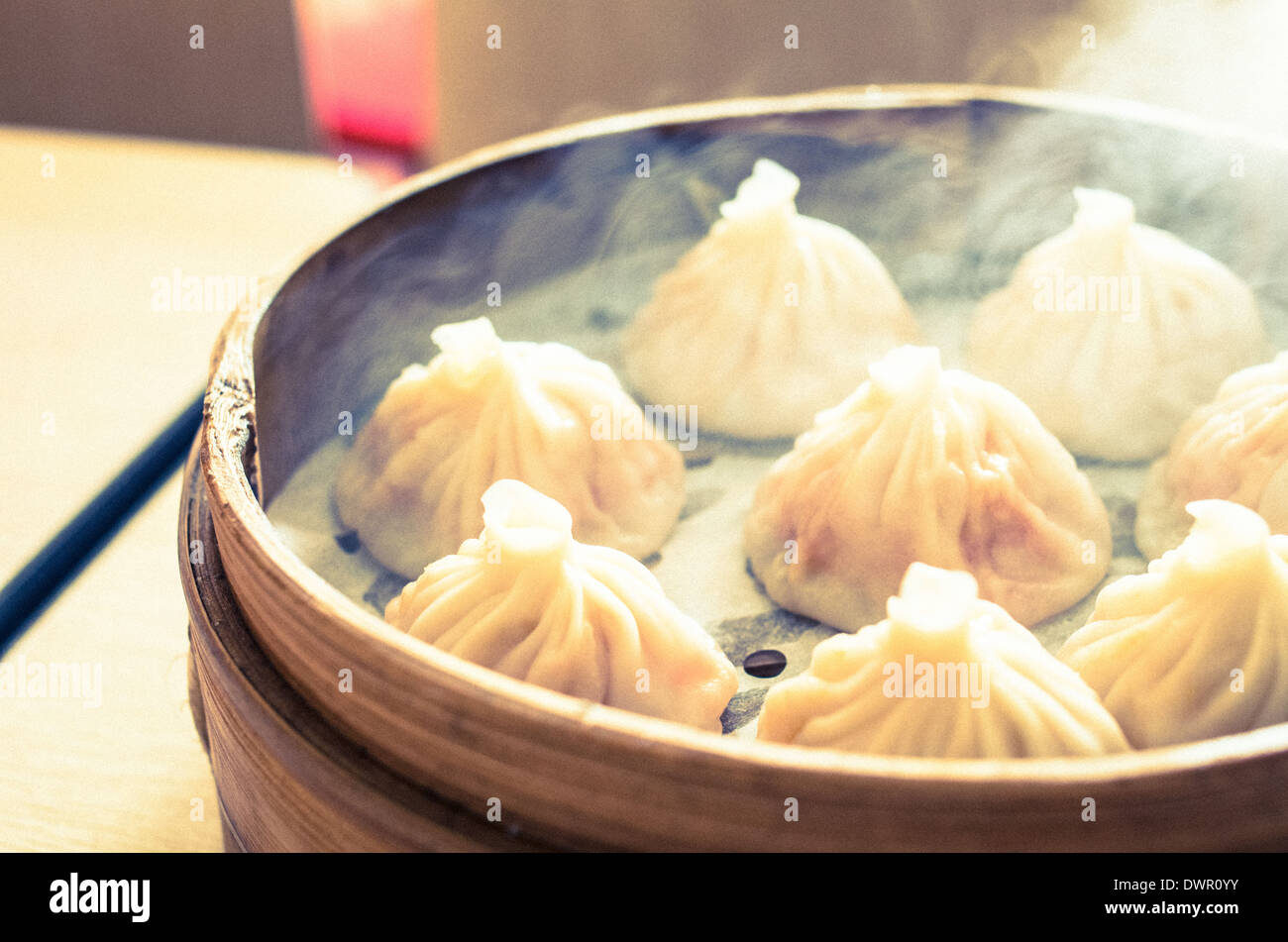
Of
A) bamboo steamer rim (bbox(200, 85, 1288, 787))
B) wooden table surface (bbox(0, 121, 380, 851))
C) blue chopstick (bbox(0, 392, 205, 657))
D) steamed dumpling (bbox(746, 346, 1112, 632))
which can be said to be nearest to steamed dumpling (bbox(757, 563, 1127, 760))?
bamboo steamer rim (bbox(200, 85, 1288, 787))

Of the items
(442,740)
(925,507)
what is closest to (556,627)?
(442,740)

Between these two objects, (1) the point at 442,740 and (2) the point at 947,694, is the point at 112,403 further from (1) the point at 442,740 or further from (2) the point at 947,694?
(2) the point at 947,694

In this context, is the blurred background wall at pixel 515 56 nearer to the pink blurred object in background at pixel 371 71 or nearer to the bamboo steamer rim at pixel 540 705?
the pink blurred object in background at pixel 371 71

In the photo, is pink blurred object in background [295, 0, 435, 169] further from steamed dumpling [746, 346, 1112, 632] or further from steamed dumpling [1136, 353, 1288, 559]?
steamed dumpling [1136, 353, 1288, 559]

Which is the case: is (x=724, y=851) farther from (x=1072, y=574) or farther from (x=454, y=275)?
(x=454, y=275)

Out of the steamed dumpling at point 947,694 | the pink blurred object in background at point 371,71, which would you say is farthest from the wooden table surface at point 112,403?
the pink blurred object in background at point 371,71

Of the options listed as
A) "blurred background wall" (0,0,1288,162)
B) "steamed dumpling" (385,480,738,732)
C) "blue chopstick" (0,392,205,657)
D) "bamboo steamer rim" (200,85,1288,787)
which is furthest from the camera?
"blurred background wall" (0,0,1288,162)
